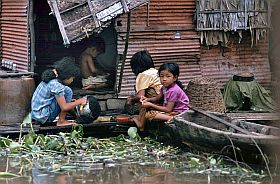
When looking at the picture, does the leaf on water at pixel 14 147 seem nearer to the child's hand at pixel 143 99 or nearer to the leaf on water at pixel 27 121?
the leaf on water at pixel 27 121

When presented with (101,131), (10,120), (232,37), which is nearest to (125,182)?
(101,131)

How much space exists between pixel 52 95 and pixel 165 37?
10.1 ft

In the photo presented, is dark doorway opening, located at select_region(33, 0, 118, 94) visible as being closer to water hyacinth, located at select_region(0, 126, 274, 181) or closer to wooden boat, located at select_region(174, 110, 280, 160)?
water hyacinth, located at select_region(0, 126, 274, 181)

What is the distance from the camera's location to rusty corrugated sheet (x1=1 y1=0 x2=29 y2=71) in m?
9.84

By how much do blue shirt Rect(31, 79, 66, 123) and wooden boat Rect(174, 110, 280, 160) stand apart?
6.73 ft

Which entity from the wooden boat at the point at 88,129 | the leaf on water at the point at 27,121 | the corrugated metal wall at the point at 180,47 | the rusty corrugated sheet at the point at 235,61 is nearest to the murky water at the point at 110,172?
the wooden boat at the point at 88,129

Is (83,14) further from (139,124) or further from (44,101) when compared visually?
(139,124)

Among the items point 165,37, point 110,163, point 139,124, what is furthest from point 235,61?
point 110,163

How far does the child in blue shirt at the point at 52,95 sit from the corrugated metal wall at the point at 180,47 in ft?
6.06

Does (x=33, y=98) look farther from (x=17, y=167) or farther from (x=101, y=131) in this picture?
(x=17, y=167)

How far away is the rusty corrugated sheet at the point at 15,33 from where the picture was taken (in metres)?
9.84

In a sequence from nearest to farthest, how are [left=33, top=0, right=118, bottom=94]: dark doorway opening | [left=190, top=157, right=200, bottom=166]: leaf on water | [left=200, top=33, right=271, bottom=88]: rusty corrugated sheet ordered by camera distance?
[left=190, top=157, right=200, bottom=166]: leaf on water
[left=200, top=33, right=271, bottom=88]: rusty corrugated sheet
[left=33, top=0, right=118, bottom=94]: dark doorway opening

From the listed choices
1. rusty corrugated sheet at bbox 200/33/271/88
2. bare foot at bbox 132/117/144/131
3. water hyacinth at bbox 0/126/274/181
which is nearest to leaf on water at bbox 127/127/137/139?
water hyacinth at bbox 0/126/274/181

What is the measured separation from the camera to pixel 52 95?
8352 millimetres
